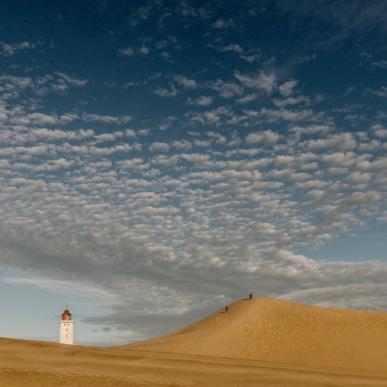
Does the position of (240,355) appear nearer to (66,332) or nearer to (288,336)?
(288,336)

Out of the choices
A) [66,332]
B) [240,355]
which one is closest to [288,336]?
[240,355]

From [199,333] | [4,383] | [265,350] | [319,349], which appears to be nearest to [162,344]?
[199,333]

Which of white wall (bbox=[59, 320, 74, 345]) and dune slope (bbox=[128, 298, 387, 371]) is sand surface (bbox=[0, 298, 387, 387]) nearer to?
dune slope (bbox=[128, 298, 387, 371])

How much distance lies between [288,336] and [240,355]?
7.20 metres

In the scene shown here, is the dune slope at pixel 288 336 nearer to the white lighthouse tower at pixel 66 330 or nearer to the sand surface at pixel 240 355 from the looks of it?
the sand surface at pixel 240 355

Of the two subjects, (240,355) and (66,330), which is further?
(66,330)

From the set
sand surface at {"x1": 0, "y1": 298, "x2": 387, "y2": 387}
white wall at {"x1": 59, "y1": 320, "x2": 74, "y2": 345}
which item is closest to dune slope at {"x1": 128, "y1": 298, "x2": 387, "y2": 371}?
→ sand surface at {"x1": 0, "y1": 298, "x2": 387, "y2": 387}

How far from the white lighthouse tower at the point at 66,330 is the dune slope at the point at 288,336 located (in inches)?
456

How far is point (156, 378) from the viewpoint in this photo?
20219 millimetres

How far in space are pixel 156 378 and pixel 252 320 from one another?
3494 cm

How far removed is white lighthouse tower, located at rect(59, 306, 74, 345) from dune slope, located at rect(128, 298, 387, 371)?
38.0 feet

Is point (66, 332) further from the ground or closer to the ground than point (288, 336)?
further from the ground

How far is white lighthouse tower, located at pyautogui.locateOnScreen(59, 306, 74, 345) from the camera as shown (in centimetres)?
5925

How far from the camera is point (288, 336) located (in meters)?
50.2
